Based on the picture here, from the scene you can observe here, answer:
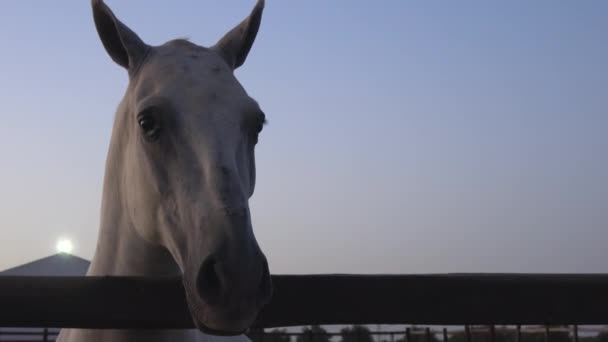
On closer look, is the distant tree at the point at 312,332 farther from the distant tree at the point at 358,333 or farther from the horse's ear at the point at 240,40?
the horse's ear at the point at 240,40

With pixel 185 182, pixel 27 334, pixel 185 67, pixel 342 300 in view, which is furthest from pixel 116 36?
pixel 27 334

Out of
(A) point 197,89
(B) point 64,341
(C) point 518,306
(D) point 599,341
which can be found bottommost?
(D) point 599,341

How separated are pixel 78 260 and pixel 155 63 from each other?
561 inches

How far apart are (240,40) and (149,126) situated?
2.95ft

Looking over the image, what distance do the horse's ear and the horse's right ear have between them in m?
0.37

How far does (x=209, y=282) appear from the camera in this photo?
1730 mm

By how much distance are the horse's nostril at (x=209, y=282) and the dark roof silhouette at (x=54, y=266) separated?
14132mm

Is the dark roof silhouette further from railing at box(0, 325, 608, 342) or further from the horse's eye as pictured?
the horse's eye

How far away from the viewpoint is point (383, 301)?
190cm

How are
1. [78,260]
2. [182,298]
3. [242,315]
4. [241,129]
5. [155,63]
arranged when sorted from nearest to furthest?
[242,315] < [182,298] < [241,129] < [155,63] < [78,260]

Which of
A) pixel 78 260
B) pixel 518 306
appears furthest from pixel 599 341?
pixel 518 306

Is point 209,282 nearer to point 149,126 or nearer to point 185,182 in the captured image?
point 185,182

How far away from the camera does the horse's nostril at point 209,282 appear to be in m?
1.68

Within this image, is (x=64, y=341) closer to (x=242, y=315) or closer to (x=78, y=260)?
(x=242, y=315)
